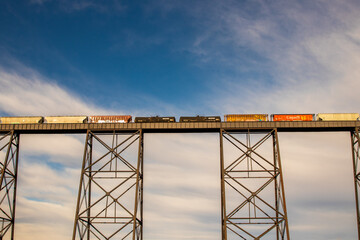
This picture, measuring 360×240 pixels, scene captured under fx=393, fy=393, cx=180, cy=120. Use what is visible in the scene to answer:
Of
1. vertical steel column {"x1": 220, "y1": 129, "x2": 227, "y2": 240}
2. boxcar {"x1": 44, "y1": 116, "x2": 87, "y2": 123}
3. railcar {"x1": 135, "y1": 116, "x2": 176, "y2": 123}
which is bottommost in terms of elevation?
vertical steel column {"x1": 220, "y1": 129, "x2": 227, "y2": 240}

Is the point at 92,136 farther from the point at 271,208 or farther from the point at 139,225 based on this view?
the point at 271,208

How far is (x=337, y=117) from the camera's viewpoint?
45062 millimetres

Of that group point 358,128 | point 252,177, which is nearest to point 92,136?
point 252,177

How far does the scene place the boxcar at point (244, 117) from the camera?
146 ft

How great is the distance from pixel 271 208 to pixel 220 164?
705 cm

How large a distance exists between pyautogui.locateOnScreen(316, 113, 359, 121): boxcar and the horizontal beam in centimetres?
133

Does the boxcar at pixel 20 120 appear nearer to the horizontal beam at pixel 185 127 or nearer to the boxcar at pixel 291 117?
the horizontal beam at pixel 185 127

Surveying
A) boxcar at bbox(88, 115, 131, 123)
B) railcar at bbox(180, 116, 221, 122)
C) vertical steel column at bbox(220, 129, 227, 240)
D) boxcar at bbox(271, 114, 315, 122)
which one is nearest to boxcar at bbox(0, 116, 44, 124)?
boxcar at bbox(88, 115, 131, 123)

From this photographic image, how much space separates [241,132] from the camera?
43562mm

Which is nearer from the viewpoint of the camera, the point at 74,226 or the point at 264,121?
the point at 74,226

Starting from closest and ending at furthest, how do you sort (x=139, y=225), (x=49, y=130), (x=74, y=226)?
(x=74, y=226), (x=139, y=225), (x=49, y=130)

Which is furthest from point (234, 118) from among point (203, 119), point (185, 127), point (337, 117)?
point (337, 117)

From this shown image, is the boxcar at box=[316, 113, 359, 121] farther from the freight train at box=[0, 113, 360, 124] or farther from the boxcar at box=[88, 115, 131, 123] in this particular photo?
the boxcar at box=[88, 115, 131, 123]

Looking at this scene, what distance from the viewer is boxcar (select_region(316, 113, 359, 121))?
44.6 metres
